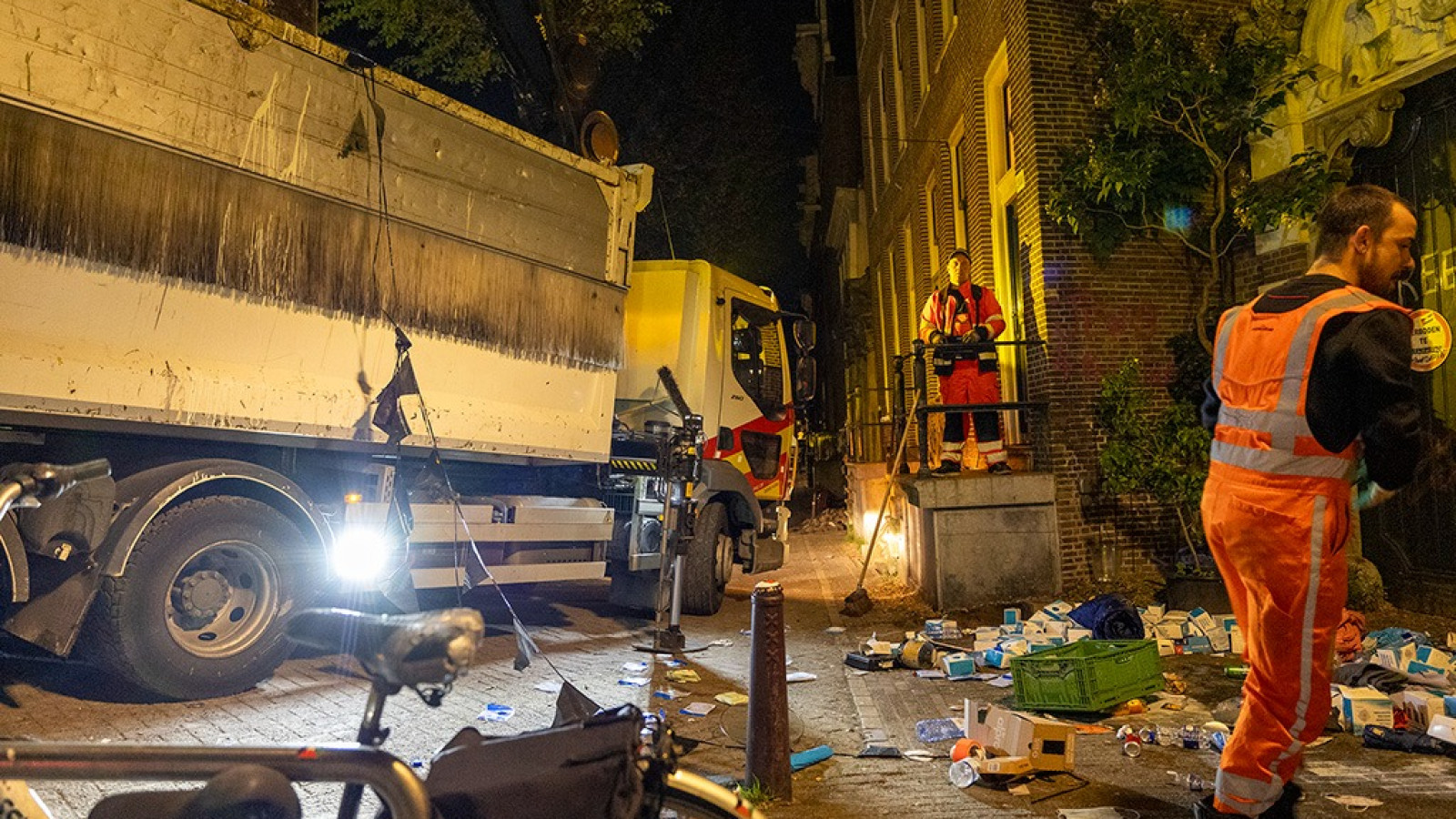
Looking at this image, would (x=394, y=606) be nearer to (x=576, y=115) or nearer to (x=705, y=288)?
(x=705, y=288)

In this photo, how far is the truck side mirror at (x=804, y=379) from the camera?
958 cm

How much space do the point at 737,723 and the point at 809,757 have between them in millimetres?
762

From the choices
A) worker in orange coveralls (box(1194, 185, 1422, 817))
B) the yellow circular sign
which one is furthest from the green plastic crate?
the yellow circular sign

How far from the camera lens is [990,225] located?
11117mm

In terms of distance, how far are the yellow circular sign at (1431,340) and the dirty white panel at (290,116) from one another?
579 centimetres

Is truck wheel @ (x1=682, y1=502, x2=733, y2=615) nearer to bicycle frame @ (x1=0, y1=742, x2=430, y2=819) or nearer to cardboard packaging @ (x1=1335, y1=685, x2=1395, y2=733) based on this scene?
cardboard packaging @ (x1=1335, y1=685, x2=1395, y2=733)

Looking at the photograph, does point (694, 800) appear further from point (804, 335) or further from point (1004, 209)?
point (1004, 209)

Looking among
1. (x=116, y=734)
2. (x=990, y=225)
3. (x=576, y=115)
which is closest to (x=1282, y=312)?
(x=116, y=734)

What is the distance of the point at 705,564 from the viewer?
852 centimetres

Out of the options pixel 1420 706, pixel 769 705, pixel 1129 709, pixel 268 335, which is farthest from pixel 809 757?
pixel 268 335

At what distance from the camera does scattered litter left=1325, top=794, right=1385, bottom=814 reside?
3.65m

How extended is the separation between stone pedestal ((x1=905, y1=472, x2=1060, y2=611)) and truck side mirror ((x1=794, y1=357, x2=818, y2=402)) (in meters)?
1.74

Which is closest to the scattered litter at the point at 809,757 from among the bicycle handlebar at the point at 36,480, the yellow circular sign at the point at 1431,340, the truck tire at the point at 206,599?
the truck tire at the point at 206,599

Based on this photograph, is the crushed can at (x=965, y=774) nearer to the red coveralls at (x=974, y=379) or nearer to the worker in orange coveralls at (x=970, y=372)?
the worker in orange coveralls at (x=970, y=372)
